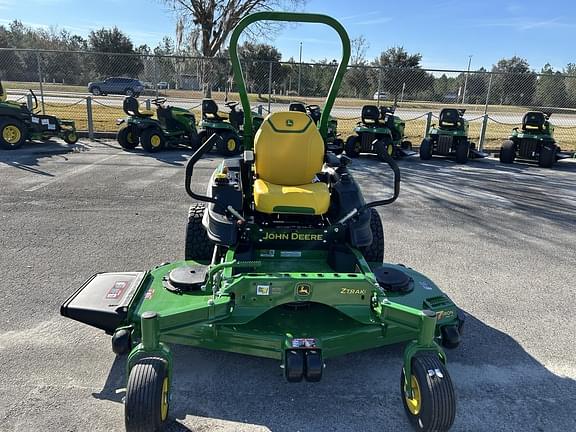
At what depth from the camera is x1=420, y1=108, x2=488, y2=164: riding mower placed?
12.1m

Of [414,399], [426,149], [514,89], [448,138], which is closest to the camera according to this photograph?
[414,399]

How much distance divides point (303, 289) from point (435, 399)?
907 mm

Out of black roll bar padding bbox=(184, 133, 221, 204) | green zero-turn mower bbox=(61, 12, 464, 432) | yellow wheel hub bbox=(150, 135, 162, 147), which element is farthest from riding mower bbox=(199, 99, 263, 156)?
black roll bar padding bbox=(184, 133, 221, 204)

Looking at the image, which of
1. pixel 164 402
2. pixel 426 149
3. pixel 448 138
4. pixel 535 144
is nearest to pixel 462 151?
pixel 448 138

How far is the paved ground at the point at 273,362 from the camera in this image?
2762 mm

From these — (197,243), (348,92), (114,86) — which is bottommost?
(197,243)

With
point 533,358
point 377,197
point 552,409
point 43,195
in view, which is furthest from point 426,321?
point 43,195

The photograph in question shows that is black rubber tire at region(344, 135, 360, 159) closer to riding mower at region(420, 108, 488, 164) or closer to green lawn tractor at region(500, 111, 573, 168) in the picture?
riding mower at region(420, 108, 488, 164)

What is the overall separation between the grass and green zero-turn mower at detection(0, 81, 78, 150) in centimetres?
260

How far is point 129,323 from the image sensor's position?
3094 millimetres

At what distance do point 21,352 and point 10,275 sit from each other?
4.66 ft

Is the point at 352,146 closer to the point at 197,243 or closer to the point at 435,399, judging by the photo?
the point at 197,243

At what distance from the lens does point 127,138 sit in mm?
11711

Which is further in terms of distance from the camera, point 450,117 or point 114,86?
point 114,86
